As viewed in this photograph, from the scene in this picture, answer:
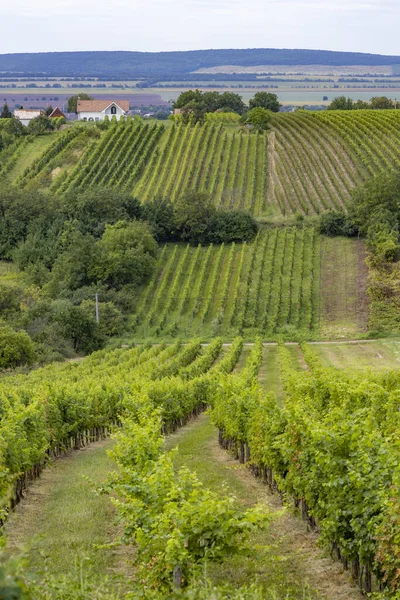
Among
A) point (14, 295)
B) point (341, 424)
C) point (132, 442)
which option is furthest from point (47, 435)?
point (14, 295)

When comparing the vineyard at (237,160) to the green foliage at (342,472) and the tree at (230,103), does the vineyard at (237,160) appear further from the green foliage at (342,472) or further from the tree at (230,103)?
the green foliage at (342,472)

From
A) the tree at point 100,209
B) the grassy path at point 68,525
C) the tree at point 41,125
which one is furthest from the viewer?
the tree at point 41,125

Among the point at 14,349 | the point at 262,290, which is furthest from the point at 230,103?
the point at 14,349

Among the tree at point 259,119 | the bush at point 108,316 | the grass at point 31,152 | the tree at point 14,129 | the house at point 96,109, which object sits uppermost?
the house at point 96,109

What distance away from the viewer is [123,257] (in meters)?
70.2

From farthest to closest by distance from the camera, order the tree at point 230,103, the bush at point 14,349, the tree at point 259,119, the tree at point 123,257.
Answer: the tree at point 230,103
the tree at point 259,119
the tree at point 123,257
the bush at point 14,349

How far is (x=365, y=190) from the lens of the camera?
2972 inches

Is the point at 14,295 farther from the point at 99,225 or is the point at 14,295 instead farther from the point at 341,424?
the point at 341,424

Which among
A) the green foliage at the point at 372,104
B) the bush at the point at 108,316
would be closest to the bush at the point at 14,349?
the bush at the point at 108,316

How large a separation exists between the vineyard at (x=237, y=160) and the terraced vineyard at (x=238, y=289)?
8.54 meters

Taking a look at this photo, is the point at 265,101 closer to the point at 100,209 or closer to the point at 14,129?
the point at 14,129

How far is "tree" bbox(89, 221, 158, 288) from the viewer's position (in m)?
69.7

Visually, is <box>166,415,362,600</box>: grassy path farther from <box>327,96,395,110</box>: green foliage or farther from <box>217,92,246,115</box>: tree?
<box>217,92,246,115</box>: tree

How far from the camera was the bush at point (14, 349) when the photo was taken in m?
49.3
